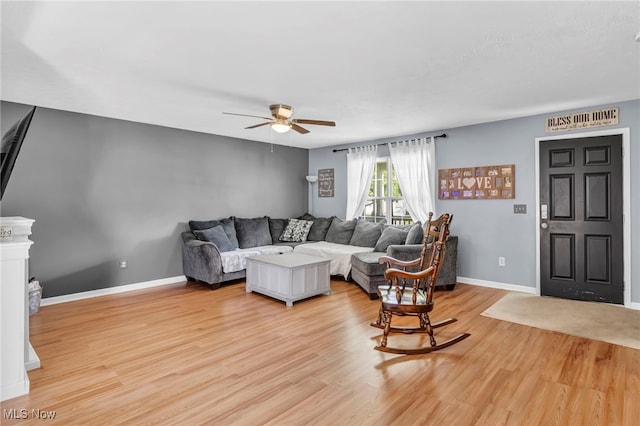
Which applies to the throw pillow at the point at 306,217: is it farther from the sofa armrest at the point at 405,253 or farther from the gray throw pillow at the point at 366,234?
the sofa armrest at the point at 405,253

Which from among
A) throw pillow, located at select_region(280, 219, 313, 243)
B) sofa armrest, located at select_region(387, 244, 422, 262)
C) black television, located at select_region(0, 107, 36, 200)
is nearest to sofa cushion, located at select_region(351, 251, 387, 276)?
sofa armrest, located at select_region(387, 244, 422, 262)

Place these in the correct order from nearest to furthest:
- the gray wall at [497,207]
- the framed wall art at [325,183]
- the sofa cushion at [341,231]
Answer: the gray wall at [497,207] < the sofa cushion at [341,231] < the framed wall art at [325,183]

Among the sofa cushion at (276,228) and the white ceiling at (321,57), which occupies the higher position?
the white ceiling at (321,57)

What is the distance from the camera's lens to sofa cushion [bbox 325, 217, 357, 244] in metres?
6.08

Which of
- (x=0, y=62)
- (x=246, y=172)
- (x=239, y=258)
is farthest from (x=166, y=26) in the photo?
(x=246, y=172)

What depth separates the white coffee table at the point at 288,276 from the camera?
4.12m

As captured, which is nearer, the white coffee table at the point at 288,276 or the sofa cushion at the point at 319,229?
the white coffee table at the point at 288,276

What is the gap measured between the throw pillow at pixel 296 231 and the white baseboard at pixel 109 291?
190 cm

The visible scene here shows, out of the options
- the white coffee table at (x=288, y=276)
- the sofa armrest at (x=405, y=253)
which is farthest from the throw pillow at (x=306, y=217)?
the sofa armrest at (x=405, y=253)

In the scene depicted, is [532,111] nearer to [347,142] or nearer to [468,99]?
[468,99]

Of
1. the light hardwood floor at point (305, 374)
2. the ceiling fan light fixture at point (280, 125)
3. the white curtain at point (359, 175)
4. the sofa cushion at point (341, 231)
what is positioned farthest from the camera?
the white curtain at point (359, 175)

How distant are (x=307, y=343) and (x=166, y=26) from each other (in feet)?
8.60

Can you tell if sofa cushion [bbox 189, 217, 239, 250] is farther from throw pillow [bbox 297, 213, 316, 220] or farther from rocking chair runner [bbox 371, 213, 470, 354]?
rocking chair runner [bbox 371, 213, 470, 354]

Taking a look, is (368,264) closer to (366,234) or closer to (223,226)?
(366,234)
